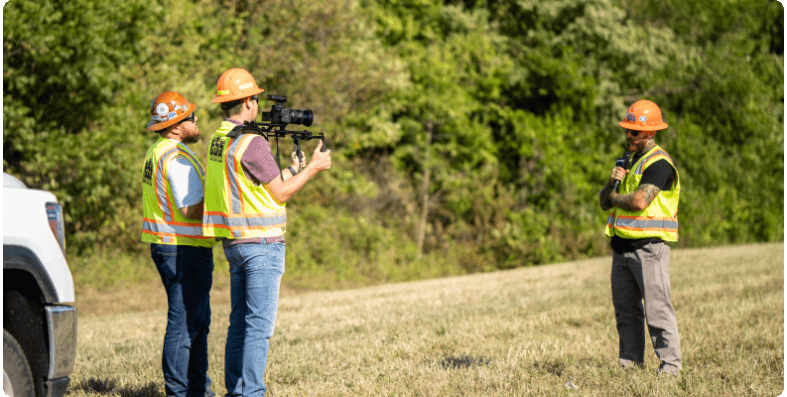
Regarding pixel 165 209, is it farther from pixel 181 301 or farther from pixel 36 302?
pixel 36 302

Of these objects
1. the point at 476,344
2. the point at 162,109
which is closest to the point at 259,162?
the point at 162,109

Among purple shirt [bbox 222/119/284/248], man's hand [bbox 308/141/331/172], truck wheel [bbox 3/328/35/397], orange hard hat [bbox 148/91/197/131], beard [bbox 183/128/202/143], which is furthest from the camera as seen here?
beard [bbox 183/128/202/143]

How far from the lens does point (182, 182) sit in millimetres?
4676

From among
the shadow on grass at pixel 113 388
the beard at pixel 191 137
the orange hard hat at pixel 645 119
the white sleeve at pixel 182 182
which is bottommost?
the shadow on grass at pixel 113 388

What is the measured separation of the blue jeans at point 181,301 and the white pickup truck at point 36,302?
116 cm

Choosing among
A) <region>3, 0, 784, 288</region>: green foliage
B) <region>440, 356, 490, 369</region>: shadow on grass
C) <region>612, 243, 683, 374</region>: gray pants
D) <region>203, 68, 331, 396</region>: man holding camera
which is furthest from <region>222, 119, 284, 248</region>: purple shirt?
<region>3, 0, 784, 288</region>: green foliage

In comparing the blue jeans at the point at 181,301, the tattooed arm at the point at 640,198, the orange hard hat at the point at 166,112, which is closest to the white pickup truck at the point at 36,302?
the blue jeans at the point at 181,301

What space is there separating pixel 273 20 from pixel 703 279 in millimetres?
11976

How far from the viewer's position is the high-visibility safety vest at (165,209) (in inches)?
185

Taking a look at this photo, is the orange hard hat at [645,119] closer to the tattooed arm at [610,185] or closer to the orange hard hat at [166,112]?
the tattooed arm at [610,185]

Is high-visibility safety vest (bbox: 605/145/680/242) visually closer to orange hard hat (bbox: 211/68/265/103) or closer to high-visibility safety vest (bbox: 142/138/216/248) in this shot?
orange hard hat (bbox: 211/68/265/103)

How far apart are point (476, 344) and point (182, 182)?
3.46 m

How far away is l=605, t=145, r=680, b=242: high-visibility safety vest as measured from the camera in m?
5.32

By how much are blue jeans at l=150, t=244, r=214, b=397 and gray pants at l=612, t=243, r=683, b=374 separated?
3.22 meters
